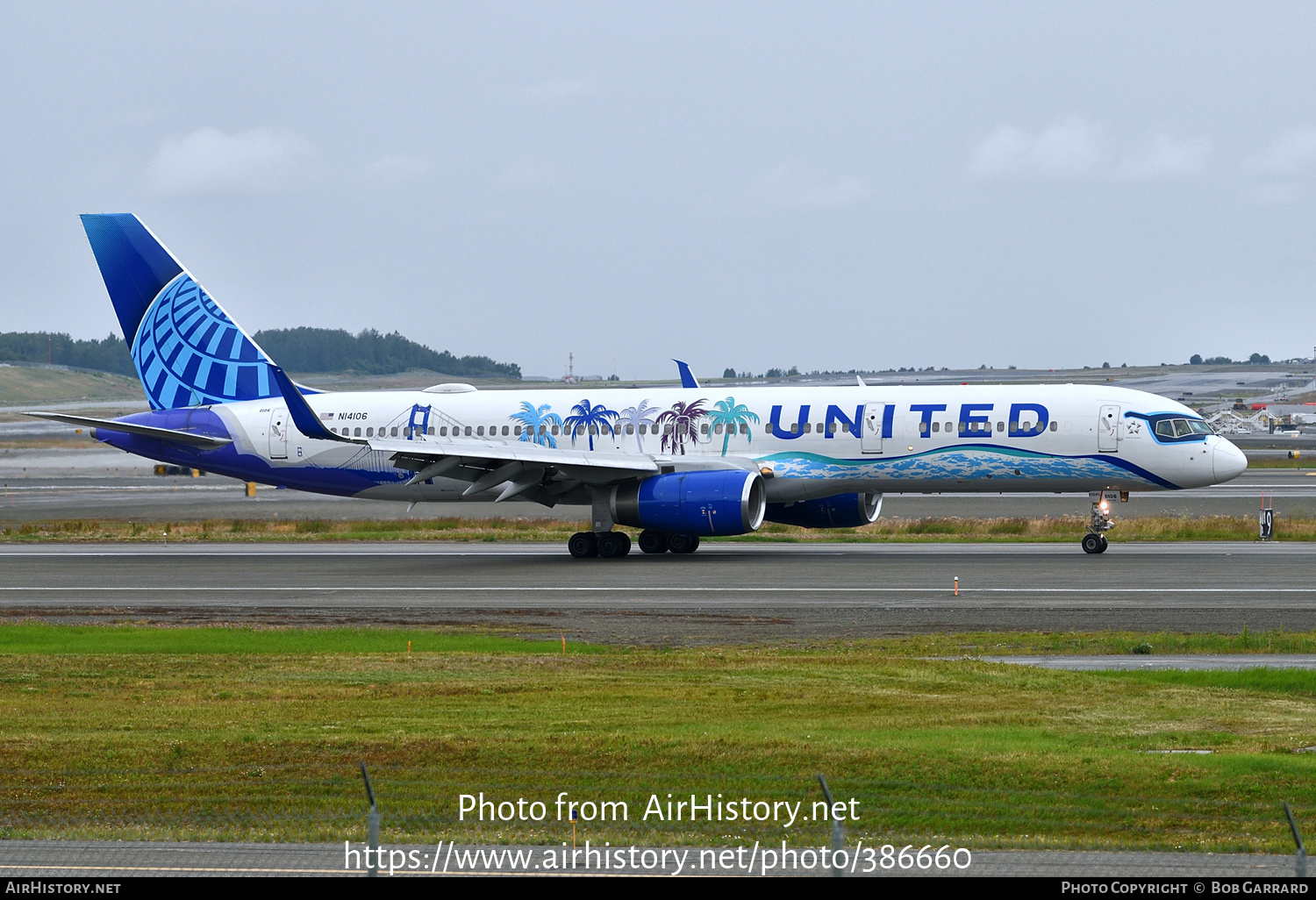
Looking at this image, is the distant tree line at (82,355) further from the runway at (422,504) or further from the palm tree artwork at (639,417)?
the palm tree artwork at (639,417)

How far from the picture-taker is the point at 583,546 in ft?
125

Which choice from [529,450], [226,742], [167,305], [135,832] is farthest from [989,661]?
[167,305]

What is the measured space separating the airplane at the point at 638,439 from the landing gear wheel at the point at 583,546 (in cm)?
6

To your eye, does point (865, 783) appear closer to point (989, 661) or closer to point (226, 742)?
point (226, 742)

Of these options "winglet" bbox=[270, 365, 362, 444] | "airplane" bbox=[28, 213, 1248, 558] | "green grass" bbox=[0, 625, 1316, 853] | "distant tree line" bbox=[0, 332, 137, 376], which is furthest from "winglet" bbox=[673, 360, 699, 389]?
"distant tree line" bbox=[0, 332, 137, 376]

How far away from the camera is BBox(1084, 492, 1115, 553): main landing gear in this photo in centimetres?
3612

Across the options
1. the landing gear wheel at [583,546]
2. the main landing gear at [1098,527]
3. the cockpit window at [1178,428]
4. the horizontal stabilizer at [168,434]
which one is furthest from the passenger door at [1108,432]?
the horizontal stabilizer at [168,434]

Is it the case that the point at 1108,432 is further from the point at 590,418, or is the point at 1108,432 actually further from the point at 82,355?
the point at 82,355

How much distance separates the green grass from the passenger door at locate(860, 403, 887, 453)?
588 inches

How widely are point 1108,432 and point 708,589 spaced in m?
12.1

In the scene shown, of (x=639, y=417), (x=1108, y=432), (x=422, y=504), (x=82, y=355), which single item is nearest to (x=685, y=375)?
(x=639, y=417)

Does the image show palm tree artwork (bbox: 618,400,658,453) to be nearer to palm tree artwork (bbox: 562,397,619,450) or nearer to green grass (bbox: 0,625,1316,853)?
palm tree artwork (bbox: 562,397,619,450)

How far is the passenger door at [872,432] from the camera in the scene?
36.3 m
